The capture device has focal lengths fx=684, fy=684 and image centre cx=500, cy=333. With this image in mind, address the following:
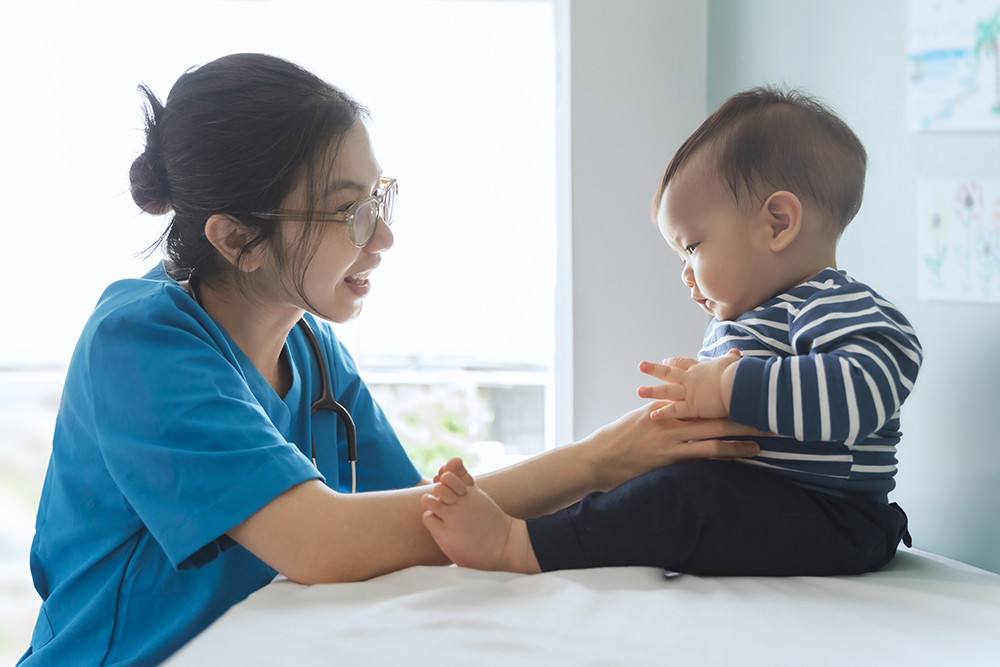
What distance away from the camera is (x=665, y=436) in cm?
98

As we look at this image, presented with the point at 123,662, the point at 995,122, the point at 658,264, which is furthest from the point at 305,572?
the point at 658,264

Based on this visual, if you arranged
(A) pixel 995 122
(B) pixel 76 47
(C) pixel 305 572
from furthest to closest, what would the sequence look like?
(B) pixel 76 47, (A) pixel 995 122, (C) pixel 305 572

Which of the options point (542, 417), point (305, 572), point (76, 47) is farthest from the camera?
point (542, 417)

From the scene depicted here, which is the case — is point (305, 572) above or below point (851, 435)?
below

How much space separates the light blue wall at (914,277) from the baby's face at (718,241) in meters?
0.30

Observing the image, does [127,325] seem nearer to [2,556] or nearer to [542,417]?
[542,417]

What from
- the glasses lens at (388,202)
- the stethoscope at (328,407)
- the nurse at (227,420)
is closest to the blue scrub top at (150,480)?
the nurse at (227,420)

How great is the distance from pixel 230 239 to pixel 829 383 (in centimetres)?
90

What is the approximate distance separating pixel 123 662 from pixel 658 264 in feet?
5.37

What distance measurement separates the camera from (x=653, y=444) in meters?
0.99

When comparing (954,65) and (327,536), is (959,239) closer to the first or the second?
(954,65)

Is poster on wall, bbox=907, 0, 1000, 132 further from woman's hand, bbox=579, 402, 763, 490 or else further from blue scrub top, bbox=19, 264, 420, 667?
blue scrub top, bbox=19, 264, 420, 667

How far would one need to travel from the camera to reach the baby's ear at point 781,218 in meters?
1.01

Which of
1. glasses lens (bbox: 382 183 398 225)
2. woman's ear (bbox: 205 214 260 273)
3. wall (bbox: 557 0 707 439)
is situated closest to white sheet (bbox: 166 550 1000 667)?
woman's ear (bbox: 205 214 260 273)
